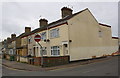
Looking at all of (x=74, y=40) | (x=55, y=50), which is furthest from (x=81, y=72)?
(x=55, y=50)

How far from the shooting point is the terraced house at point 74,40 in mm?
16873

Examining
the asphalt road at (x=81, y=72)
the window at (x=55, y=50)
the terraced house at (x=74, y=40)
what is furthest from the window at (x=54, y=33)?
the asphalt road at (x=81, y=72)

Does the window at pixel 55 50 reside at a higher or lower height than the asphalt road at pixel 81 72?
higher

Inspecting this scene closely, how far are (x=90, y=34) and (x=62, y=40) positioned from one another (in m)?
5.51

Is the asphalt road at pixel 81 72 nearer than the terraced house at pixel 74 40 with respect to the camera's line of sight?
Yes

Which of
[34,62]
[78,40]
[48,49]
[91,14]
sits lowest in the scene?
[34,62]

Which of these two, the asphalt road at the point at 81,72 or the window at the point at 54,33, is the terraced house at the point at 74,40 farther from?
the asphalt road at the point at 81,72

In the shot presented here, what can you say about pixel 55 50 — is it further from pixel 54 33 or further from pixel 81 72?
pixel 81 72

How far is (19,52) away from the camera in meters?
31.2

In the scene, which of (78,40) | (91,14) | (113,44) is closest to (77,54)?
(78,40)

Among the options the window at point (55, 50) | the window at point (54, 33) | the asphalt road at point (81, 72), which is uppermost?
the window at point (54, 33)

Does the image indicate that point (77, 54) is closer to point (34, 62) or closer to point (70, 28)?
point (70, 28)

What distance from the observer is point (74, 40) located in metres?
17.7

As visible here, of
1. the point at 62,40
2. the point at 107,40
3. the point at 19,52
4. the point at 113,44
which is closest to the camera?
the point at 62,40
